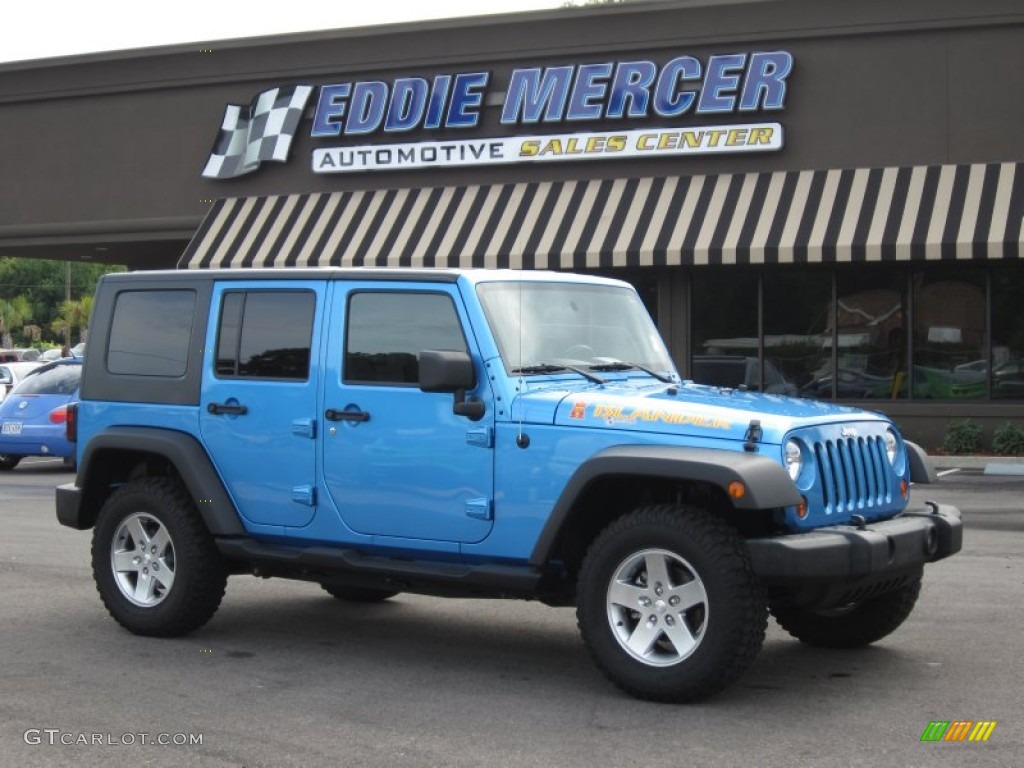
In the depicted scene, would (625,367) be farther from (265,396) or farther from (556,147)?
(556,147)

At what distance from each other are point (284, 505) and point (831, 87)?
16.6 meters

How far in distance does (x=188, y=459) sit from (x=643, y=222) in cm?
1510

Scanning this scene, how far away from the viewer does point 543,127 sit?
77.6 feet

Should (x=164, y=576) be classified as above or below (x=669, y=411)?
below

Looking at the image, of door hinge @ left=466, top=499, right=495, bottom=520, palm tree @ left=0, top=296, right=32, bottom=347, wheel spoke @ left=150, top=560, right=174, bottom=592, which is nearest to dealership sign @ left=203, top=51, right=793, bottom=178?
wheel spoke @ left=150, top=560, right=174, bottom=592

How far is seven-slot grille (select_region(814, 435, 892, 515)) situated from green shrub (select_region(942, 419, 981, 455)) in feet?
46.5

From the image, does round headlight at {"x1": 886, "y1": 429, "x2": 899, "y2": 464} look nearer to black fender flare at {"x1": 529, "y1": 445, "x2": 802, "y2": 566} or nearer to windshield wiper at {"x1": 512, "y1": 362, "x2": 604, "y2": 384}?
black fender flare at {"x1": 529, "y1": 445, "x2": 802, "y2": 566}

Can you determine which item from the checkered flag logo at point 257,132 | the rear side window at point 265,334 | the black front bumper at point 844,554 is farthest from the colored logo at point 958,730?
the checkered flag logo at point 257,132

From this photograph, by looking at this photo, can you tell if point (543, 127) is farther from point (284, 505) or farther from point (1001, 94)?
point (284, 505)

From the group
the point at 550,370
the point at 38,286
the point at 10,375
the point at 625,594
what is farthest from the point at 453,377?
the point at 38,286

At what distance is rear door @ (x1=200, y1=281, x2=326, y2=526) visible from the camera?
736cm

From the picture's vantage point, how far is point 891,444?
23.2 feet

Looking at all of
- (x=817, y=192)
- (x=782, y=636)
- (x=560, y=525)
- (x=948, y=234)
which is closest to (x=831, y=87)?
(x=817, y=192)

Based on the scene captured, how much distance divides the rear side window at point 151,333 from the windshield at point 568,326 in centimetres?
198
